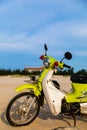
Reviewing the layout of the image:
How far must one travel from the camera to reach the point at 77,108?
770 centimetres

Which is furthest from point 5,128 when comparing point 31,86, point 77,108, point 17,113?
Answer: point 77,108

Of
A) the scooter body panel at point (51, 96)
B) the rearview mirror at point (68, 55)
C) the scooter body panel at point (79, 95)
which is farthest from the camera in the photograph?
the scooter body panel at point (79, 95)

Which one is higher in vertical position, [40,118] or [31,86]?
[31,86]

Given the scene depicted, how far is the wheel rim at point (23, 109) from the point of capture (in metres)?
7.61

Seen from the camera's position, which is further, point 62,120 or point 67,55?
point 62,120

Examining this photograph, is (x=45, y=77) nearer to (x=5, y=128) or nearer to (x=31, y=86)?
(x=31, y=86)

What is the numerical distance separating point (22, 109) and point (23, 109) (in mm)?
20

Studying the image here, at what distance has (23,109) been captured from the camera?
302 inches

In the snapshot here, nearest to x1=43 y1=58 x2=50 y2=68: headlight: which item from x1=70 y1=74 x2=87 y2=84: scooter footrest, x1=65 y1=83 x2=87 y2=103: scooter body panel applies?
x1=70 y1=74 x2=87 y2=84: scooter footrest

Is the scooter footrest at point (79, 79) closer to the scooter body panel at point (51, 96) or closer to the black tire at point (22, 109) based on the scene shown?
the scooter body panel at point (51, 96)

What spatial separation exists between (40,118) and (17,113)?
898 millimetres

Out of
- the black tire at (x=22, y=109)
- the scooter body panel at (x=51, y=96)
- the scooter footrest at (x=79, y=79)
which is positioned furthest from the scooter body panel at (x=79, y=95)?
the black tire at (x=22, y=109)

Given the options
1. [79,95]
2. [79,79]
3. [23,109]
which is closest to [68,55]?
[79,79]

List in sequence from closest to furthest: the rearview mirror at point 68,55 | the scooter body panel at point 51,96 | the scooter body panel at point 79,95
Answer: the rearview mirror at point 68,55 < the scooter body panel at point 51,96 < the scooter body panel at point 79,95
